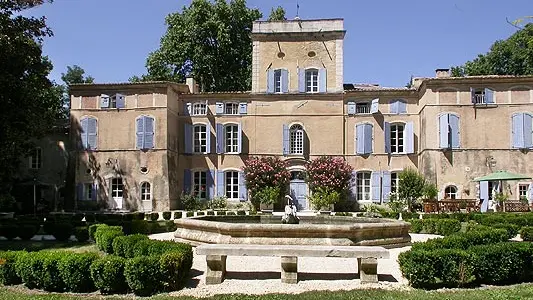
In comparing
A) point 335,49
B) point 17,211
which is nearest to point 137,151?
point 17,211

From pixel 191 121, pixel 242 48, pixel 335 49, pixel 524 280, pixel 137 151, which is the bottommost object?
pixel 524 280

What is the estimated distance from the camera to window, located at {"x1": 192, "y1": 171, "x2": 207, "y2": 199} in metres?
28.7

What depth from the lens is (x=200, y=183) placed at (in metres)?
28.8

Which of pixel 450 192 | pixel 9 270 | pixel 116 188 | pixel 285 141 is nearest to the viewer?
pixel 9 270

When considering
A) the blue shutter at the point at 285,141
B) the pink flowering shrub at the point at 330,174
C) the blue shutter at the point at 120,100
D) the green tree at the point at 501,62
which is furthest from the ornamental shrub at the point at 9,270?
the green tree at the point at 501,62

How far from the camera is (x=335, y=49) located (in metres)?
28.8

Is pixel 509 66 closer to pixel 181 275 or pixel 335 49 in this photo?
pixel 335 49

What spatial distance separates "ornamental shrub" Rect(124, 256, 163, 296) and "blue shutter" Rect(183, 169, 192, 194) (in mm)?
20667

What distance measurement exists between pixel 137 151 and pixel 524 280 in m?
22.3

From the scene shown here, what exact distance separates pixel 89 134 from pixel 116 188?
336cm

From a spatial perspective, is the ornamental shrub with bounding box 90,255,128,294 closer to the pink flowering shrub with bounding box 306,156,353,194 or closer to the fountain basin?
the fountain basin

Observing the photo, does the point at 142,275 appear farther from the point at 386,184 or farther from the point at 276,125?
the point at 386,184

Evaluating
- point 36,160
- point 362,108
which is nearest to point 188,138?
point 36,160

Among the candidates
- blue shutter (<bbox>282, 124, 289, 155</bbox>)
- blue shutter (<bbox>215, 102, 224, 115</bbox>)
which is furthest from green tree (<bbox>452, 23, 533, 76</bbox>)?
blue shutter (<bbox>215, 102, 224, 115</bbox>)
